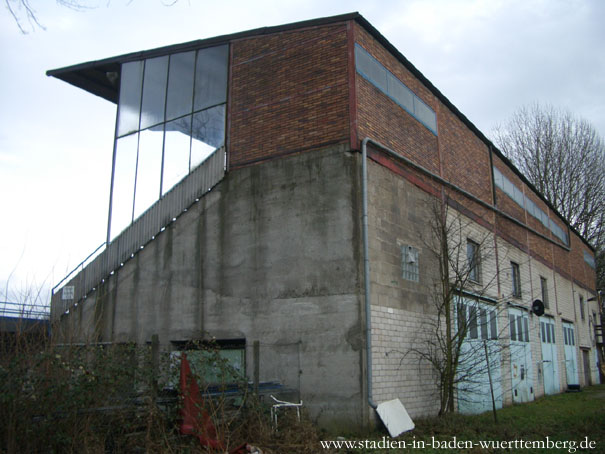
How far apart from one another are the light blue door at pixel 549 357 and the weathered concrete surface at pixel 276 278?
1264 cm

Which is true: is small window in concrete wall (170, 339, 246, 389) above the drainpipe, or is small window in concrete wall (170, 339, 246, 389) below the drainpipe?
below

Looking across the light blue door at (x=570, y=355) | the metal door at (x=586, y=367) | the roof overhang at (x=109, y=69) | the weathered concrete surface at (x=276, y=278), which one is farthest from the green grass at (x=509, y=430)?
the metal door at (x=586, y=367)

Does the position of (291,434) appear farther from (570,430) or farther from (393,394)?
(570,430)

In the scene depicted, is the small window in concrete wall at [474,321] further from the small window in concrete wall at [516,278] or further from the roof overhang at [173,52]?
the roof overhang at [173,52]

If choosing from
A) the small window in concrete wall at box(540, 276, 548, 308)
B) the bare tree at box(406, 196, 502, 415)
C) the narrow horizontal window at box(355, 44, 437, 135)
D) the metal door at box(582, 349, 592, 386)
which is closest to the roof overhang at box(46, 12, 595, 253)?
the narrow horizontal window at box(355, 44, 437, 135)

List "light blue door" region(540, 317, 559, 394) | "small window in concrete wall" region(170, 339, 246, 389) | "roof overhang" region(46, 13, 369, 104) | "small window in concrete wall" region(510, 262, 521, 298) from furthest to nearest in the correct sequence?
"light blue door" region(540, 317, 559, 394), "small window in concrete wall" region(510, 262, 521, 298), "roof overhang" region(46, 13, 369, 104), "small window in concrete wall" region(170, 339, 246, 389)

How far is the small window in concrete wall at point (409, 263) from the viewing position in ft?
41.0

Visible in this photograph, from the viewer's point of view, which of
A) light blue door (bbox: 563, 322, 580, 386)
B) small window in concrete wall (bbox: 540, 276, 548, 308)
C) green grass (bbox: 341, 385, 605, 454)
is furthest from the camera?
light blue door (bbox: 563, 322, 580, 386)

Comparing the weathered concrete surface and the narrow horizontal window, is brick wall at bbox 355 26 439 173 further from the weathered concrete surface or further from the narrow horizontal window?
the weathered concrete surface

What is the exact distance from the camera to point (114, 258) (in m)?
15.4

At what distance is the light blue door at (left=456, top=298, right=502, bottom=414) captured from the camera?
13.0 meters

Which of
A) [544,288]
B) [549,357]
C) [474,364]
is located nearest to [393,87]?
[474,364]

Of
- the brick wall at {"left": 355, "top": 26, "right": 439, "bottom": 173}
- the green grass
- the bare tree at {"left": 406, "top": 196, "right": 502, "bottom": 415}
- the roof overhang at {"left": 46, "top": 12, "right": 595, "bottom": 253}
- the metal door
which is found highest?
the roof overhang at {"left": 46, "top": 12, "right": 595, "bottom": 253}

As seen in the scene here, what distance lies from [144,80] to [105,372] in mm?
11191
